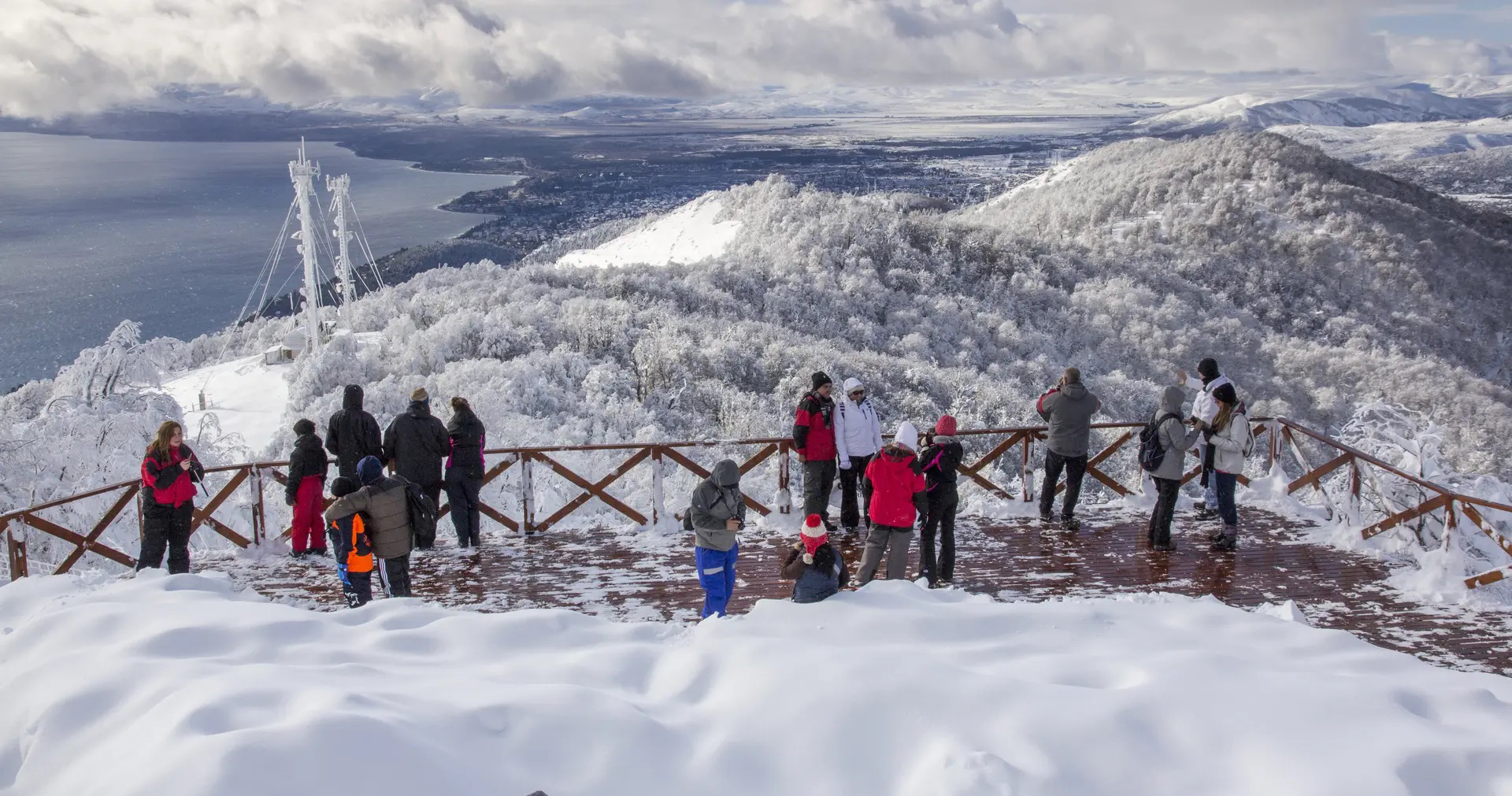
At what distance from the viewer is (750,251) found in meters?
63.5

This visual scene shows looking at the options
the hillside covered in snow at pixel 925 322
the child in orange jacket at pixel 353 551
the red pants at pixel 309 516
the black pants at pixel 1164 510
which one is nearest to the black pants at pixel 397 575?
the child in orange jacket at pixel 353 551

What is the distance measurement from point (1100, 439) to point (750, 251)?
33.0 m

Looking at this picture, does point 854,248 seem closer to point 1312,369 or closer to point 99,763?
point 1312,369

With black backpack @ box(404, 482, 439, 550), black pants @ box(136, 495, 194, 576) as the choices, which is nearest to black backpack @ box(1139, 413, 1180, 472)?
black backpack @ box(404, 482, 439, 550)

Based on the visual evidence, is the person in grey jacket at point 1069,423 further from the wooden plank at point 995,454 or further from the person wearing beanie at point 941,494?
the person wearing beanie at point 941,494

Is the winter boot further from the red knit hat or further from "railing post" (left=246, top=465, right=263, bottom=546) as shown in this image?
"railing post" (left=246, top=465, right=263, bottom=546)

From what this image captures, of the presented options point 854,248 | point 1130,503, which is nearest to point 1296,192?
point 854,248

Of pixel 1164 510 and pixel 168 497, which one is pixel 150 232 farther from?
pixel 1164 510

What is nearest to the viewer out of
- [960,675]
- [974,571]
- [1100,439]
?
[960,675]

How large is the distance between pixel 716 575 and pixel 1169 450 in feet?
13.2

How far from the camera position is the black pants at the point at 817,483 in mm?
8312

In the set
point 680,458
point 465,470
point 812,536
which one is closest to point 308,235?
point 465,470

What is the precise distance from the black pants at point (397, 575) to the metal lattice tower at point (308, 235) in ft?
84.0

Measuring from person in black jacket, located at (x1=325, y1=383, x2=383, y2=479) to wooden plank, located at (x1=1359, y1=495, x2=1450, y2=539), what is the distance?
851 centimetres
